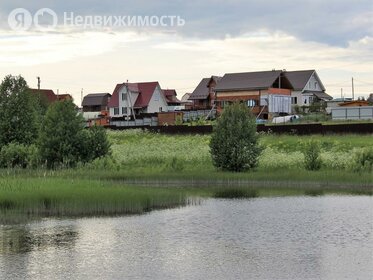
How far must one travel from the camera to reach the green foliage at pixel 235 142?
4159cm

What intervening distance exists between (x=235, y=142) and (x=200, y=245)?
75.7 feet

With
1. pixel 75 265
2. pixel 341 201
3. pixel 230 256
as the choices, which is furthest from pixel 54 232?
pixel 341 201

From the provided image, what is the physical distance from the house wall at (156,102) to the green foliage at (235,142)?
226 feet

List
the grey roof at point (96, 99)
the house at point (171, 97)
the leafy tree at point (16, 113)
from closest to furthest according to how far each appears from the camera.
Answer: the leafy tree at point (16, 113)
the house at point (171, 97)
the grey roof at point (96, 99)

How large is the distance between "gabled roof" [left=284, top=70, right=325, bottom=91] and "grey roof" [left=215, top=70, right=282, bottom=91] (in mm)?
8122

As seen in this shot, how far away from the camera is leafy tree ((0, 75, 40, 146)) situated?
48438mm

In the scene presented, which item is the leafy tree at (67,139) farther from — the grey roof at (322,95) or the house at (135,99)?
the house at (135,99)

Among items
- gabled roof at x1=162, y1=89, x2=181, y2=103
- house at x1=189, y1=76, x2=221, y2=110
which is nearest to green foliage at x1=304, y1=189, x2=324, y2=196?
house at x1=189, y1=76, x2=221, y2=110

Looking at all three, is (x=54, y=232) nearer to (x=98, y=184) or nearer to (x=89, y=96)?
(x=98, y=184)

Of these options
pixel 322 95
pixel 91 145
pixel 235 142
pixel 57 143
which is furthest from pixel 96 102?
pixel 235 142

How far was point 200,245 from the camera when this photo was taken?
1927cm

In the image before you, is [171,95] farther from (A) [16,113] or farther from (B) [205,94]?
Result: (A) [16,113]

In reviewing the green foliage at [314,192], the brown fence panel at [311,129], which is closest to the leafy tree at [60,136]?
the green foliage at [314,192]

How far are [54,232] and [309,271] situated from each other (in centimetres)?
978
